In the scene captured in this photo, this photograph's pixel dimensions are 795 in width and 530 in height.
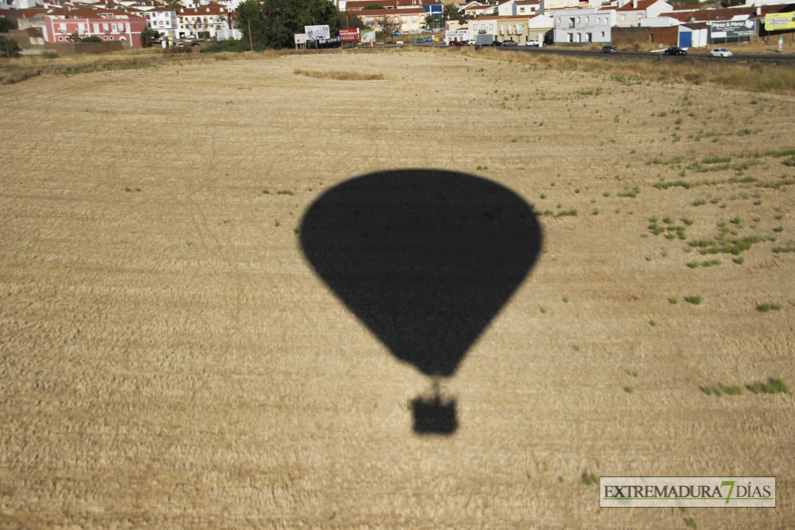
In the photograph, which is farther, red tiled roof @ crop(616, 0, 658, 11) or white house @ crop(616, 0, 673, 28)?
red tiled roof @ crop(616, 0, 658, 11)

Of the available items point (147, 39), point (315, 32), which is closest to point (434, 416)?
point (315, 32)

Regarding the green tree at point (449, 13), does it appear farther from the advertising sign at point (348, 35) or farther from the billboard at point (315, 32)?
the billboard at point (315, 32)

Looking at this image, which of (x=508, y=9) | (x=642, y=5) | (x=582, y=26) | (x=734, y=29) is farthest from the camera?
(x=508, y=9)

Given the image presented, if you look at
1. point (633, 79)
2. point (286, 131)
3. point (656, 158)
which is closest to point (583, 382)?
point (656, 158)

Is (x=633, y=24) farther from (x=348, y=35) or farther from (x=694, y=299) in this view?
(x=694, y=299)

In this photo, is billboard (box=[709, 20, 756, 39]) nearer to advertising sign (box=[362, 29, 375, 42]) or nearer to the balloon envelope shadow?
advertising sign (box=[362, 29, 375, 42])

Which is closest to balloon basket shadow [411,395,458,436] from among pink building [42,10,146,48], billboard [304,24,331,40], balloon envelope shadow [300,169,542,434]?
balloon envelope shadow [300,169,542,434]
